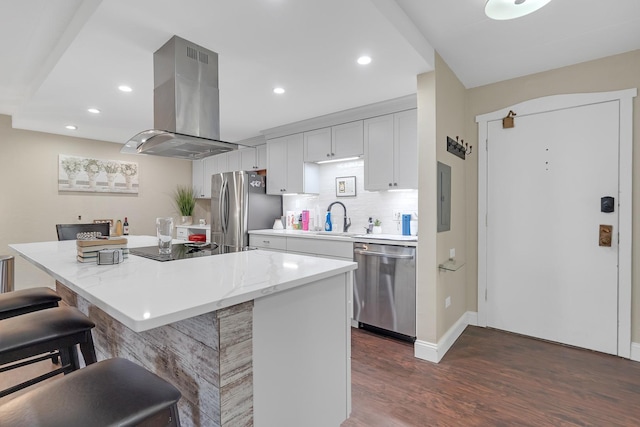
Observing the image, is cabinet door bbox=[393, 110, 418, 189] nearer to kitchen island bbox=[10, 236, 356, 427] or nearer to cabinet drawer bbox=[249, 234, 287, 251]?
cabinet drawer bbox=[249, 234, 287, 251]

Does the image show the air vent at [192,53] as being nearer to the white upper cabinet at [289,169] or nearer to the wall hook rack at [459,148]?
the white upper cabinet at [289,169]

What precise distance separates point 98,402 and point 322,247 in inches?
100

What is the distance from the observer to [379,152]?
3.26 metres

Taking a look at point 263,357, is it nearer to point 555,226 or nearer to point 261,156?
point 555,226

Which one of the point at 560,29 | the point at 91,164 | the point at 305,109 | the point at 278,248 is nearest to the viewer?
the point at 560,29

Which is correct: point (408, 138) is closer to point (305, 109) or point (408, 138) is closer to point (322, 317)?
point (305, 109)

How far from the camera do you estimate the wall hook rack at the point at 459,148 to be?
2736mm

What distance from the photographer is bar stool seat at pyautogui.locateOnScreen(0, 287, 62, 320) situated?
5.49ft

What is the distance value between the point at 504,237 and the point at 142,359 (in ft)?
10.3

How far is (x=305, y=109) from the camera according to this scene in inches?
136

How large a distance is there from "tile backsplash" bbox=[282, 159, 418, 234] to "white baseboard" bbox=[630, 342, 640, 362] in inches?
76.4

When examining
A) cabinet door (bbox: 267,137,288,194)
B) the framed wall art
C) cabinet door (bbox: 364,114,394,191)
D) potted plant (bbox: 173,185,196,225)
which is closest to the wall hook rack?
cabinet door (bbox: 364,114,394,191)

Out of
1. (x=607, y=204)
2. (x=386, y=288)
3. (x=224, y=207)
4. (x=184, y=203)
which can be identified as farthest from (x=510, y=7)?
(x=184, y=203)

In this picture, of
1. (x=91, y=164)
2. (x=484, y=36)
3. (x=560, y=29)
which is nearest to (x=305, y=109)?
(x=484, y=36)
